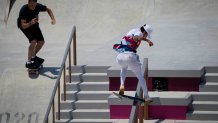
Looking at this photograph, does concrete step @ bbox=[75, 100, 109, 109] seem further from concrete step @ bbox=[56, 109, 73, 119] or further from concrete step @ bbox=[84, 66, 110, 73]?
concrete step @ bbox=[84, 66, 110, 73]

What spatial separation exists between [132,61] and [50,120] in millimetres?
2509

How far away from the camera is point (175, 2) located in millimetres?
21250

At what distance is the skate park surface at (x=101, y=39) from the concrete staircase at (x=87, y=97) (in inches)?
17.3

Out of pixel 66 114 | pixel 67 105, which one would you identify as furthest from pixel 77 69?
pixel 66 114

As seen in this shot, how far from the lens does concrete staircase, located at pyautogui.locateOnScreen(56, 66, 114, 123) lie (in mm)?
14086

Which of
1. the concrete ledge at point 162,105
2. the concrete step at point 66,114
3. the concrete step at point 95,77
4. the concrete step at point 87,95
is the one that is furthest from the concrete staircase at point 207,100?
the concrete step at point 66,114

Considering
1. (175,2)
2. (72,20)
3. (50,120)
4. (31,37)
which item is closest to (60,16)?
(72,20)

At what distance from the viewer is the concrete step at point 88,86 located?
1465 centimetres

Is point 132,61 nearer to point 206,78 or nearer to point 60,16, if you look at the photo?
point 206,78

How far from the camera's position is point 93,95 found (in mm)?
14469

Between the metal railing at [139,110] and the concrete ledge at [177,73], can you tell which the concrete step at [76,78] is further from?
the metal railing at [139,110]

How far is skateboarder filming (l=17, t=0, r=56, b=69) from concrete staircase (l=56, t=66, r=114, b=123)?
981 millimetres

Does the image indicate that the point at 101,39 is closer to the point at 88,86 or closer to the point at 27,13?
the point at 27,13

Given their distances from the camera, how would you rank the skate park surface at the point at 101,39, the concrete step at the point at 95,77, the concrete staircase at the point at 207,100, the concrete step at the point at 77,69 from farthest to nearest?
the skate park surface at the point at 101,39 < the concrete step at the point at 77,69 < the concrete step at the point at 95,77 < the concrete staircase at the point at 207,100
